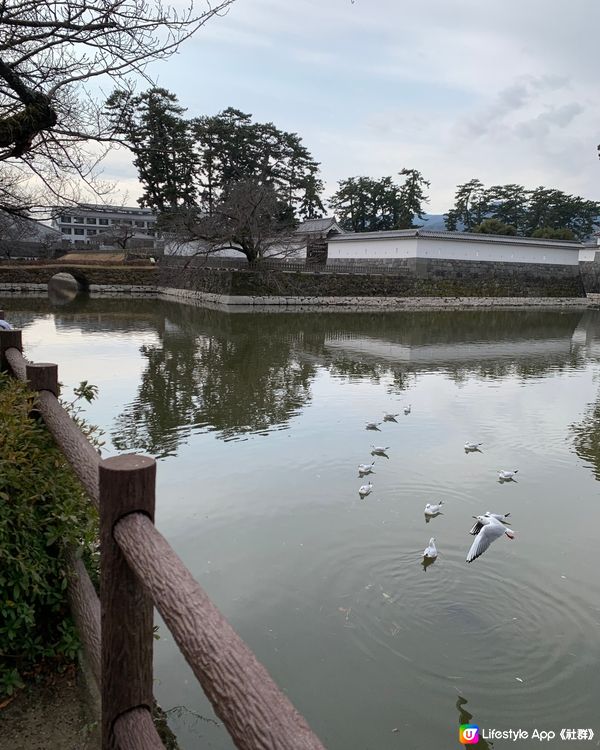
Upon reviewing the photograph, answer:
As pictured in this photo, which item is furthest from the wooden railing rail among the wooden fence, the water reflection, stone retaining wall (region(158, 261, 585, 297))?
stone retaining wall (region(158, 261, 585, 297))

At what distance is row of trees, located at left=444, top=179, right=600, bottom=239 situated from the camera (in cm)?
4669

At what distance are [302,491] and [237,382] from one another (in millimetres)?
4552

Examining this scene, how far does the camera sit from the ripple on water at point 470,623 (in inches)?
114

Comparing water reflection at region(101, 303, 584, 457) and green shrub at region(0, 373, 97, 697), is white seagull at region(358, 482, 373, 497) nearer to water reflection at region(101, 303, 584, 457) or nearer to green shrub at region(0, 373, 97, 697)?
water reflection at region(101, 303, 584, 457)

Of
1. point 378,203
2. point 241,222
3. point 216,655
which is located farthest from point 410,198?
point 216,655

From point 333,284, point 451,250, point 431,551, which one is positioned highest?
point 451,250

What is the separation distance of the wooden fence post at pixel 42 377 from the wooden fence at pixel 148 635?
2.69ft

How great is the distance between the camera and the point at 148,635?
1.33 m

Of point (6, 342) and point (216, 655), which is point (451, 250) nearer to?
point (6, 342)

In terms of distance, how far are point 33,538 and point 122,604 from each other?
0.96m

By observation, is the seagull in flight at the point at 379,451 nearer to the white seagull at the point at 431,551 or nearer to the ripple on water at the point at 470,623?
the ripple on water at the point at 470,623

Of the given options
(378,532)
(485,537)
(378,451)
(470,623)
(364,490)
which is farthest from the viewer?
(378,451)

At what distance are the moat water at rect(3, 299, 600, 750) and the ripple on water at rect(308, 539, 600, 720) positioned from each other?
0.01m

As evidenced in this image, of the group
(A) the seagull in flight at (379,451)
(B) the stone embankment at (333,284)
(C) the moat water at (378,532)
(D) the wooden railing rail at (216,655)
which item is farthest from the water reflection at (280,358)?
(D) the wooden railing rail at (216,655)
